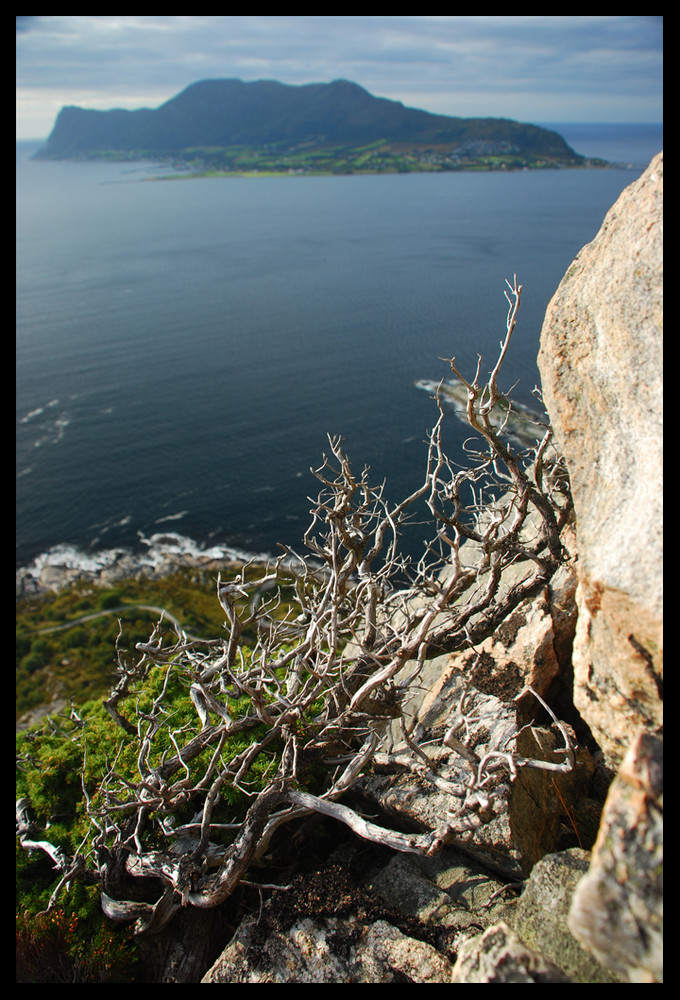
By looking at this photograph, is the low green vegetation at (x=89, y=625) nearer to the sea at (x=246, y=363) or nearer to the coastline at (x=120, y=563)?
the coastline at (x=120, y=563)

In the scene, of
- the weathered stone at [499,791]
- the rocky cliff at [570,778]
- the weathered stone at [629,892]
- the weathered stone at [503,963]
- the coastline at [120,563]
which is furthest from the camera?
the coastline at [120,563]

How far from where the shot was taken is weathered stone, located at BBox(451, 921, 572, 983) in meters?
7.15

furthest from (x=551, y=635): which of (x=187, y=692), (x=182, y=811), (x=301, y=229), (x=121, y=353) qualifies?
(x=301, y=229)

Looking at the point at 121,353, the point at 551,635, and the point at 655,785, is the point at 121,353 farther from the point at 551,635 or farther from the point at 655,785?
the point at 655,785

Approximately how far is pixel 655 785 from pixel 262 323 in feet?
270

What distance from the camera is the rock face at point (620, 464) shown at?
24.6 ft

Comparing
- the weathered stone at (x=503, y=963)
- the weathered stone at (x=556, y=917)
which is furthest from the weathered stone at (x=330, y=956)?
the weathered stone at (x=503, y=963)

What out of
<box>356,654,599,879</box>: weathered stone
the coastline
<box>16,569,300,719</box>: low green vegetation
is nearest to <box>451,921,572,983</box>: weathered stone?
<box>356,654,599,879</box>: weathered stone

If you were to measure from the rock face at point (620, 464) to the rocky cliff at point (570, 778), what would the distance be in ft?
0.08

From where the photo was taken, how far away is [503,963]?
7.24 m

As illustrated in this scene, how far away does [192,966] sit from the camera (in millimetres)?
11500

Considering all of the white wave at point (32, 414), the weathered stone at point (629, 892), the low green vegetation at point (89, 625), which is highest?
the weathered stone at point (629, 892)

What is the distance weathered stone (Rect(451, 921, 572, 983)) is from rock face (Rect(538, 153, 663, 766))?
2.73 meters

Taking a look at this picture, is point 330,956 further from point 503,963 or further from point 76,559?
point 76,559
